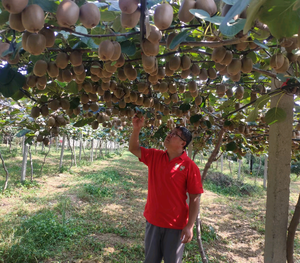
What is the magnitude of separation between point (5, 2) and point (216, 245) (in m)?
4.66

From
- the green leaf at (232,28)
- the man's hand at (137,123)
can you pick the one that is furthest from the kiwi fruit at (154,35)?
the man's hand at (137,123)

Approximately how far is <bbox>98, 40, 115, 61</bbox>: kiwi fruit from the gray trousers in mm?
1624

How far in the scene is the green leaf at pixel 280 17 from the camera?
59cm

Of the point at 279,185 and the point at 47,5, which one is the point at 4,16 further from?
the point at 279,185

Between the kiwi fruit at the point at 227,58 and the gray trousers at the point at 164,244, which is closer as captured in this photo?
the kiwi fruit at the point at 227,58

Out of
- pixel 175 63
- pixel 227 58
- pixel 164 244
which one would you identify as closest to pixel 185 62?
pixel 175 63

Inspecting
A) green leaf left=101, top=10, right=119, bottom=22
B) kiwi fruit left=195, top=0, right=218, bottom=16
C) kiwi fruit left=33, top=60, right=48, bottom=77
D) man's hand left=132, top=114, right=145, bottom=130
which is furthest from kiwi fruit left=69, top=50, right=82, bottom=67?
man's hand left=132, top=114, right=145, bottom=130

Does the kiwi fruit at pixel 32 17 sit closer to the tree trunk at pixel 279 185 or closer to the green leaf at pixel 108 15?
the green leaf at pixel 108 15

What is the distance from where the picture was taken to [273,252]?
136cm

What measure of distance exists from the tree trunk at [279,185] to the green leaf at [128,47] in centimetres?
100

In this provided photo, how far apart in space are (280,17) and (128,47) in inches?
24.5

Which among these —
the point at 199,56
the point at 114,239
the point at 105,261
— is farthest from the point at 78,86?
the point at 114,239

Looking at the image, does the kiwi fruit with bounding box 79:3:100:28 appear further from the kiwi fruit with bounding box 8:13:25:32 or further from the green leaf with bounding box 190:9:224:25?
the green leaf with bounding box 190:9:224:25

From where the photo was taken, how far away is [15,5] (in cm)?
67
